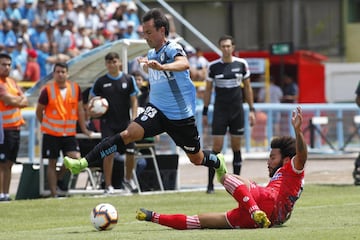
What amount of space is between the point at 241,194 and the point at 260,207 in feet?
1.12

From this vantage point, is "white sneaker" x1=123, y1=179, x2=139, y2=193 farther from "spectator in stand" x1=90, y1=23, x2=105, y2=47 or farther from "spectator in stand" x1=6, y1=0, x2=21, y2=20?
"spectator in stand" x1=90, y1=23, x2=105, y2=47

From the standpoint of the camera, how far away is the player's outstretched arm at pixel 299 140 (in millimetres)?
11352

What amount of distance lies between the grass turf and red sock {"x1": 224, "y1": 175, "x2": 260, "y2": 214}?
28cm

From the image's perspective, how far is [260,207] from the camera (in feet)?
38.1

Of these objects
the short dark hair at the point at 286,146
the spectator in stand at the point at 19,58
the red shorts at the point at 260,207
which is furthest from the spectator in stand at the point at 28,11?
the red shorts at the point at 260,207

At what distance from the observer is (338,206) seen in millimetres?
14906

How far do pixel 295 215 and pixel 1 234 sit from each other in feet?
12.3

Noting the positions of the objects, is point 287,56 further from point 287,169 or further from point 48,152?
point 287,169

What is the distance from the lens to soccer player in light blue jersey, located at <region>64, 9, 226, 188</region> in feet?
42.6

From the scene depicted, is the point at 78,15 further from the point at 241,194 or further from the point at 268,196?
the point at 241,194

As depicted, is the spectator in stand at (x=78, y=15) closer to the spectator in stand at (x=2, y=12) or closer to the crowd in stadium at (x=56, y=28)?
the crowd in stadium at (x=56, y=28)

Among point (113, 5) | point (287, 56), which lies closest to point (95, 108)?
point (113, 5)

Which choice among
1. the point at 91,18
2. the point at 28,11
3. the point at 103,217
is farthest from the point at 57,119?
the point at 91,18

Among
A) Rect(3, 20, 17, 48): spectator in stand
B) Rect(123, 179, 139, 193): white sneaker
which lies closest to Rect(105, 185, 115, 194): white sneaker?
Rect(123, 179, 139, 193): white sneaker
